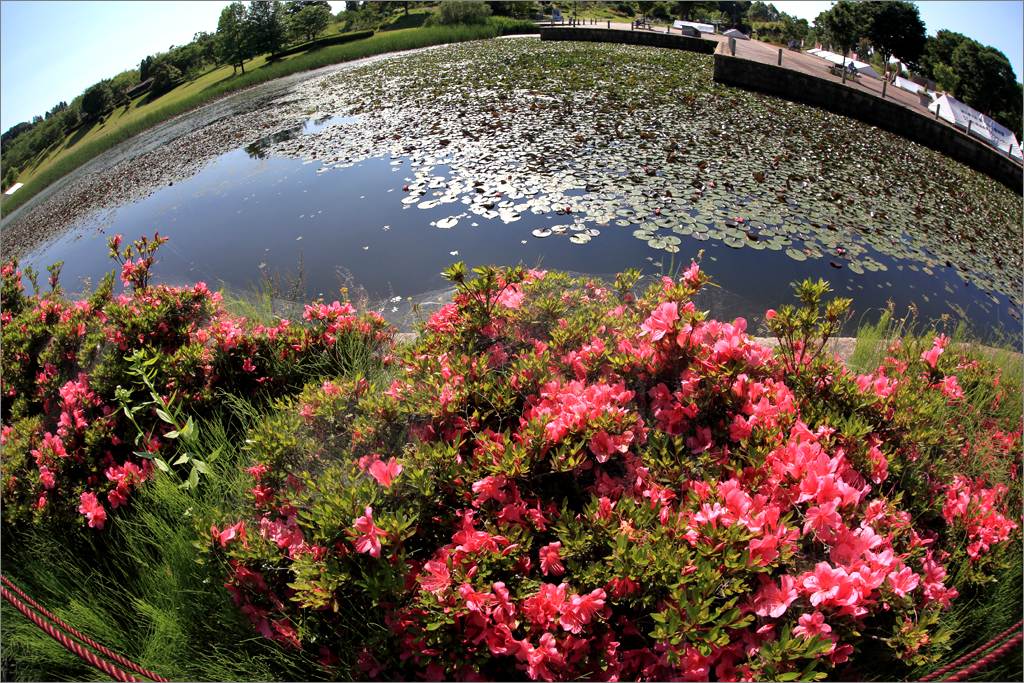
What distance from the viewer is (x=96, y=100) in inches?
513

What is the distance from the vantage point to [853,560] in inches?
51.9

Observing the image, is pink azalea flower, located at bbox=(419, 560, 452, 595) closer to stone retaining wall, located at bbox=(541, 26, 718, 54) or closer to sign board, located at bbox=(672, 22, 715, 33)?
stone retaining wall, located at bbox=(541, 26, 718, 54)

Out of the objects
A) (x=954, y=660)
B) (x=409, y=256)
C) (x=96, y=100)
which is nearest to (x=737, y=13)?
(x=96, y=100)

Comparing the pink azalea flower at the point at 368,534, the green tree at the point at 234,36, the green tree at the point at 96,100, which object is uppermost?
the green tree at the point at 234,36

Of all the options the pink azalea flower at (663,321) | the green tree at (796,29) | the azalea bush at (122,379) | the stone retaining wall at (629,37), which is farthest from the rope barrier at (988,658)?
the stone retaining wall at (629,37)

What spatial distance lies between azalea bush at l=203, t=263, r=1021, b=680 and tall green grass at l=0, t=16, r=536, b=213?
1238 cm

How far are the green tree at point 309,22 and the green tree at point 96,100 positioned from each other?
6251 millimetres

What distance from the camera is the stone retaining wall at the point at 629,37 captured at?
18.4m

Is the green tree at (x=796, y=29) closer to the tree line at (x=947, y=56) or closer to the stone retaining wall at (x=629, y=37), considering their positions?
the stone retaining wall at (x=629, y=37)

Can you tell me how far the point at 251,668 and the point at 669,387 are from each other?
1.76m

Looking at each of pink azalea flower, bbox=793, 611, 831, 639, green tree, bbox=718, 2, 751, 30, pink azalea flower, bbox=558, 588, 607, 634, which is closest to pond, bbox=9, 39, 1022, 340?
pink azalea flower, bbox=558, 588, 607, 634

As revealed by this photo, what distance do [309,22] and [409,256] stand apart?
19.1 m

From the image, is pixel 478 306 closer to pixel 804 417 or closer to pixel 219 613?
pixel 804 417

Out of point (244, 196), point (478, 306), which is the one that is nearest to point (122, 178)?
point (244, 196)
